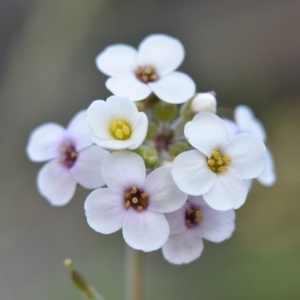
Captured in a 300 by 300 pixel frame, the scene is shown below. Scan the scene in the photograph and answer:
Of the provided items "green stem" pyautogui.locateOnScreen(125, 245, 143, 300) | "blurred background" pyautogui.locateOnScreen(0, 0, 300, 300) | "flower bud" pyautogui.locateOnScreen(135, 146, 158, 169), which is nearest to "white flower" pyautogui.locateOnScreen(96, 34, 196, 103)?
"flower bud" pyautogui.locateOnScreen(135, 146, 158, 169)

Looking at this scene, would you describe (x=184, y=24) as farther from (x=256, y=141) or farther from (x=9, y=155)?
(x=256, y=141)

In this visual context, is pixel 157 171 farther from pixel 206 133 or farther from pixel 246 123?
pixel 246 123

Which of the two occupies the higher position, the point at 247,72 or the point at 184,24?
the point at 184,24

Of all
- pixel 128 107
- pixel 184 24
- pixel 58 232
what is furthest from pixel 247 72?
pixel 128 107

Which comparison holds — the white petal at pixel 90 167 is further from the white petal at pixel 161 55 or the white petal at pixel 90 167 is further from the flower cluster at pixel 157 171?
the white petal at pixel 161 55

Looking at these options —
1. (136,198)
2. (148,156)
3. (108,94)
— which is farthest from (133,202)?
(108,94)

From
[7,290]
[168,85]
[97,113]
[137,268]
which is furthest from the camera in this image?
[7,290]

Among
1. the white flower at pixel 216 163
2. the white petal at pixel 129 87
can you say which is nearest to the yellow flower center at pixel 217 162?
the white flower at pixel 216 163
